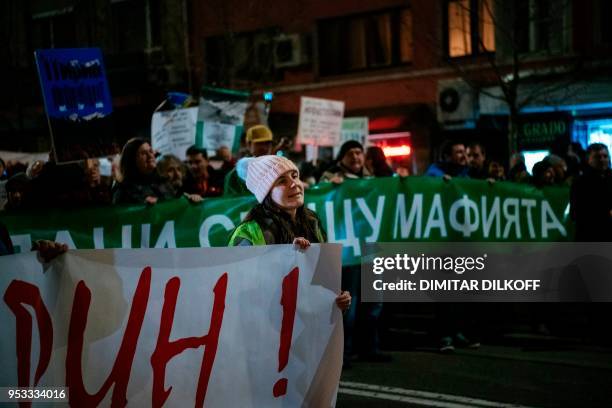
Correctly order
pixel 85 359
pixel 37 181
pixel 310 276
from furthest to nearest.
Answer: pixel 37 181
pixel 310 276
pixel 85 359

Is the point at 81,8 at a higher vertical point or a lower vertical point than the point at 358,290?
higher

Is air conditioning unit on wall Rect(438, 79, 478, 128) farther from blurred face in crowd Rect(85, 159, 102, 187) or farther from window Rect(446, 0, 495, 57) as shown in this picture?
blurred face in crowd Rect(85, 159, 102, 187)

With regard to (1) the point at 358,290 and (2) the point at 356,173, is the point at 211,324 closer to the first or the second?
(1) the point at 358,290

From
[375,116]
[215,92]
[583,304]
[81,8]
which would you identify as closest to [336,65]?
[375,116]

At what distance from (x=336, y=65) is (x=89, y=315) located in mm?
20319

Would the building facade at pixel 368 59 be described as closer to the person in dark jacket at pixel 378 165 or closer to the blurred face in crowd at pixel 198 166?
the person in dark jacket at pixel 378 165

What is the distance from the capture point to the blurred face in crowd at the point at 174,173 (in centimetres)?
868

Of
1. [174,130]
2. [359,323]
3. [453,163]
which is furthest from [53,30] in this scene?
[359,323]

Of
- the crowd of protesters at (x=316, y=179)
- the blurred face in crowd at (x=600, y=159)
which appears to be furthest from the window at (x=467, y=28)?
the blurred face in crowd at (x=600, y=159)

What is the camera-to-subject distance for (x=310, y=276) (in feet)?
13.8

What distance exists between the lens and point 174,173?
8812 millimetres

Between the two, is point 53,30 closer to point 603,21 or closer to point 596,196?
point 603,21

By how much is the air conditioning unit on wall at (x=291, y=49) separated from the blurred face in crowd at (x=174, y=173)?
49.4ft

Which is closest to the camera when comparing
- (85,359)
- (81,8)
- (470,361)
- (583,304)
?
(85,359)
